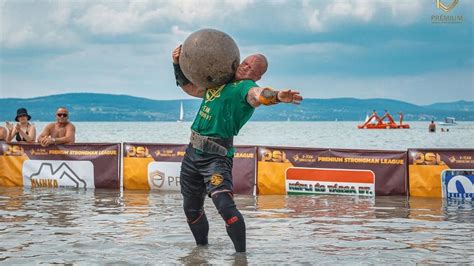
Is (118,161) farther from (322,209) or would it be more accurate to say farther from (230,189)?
(230,189)

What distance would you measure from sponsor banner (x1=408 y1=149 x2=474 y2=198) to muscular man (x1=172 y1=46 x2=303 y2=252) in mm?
6931

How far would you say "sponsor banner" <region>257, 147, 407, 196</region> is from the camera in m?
13.3

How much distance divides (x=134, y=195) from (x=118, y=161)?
5.27 feet

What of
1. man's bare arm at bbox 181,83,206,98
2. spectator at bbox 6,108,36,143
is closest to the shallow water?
spectator at bbox 6,108,36,143

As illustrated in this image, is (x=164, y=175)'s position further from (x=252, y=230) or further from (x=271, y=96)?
(x=271, y=96)

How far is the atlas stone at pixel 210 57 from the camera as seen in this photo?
21.7 ft

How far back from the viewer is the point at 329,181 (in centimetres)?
1349

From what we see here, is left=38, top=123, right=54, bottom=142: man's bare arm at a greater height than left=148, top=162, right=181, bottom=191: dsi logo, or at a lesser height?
greater

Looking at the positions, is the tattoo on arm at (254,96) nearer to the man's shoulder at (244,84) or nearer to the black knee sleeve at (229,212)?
the man's shoulder at (244,84)

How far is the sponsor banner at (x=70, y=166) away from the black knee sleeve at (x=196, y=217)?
25.5ft

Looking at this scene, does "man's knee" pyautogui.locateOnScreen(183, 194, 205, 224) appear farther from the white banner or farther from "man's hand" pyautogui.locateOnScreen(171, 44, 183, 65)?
the white banner

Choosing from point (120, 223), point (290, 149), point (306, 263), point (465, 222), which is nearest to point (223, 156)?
point (306, 263)

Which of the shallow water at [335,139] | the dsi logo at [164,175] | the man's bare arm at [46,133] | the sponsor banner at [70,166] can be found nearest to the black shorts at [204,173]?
the dsi logo at [164,175]

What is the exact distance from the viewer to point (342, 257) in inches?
278
